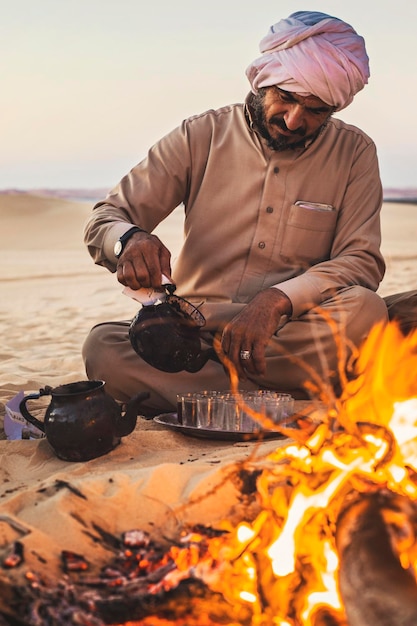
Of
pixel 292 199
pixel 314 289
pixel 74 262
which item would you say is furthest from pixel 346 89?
pixel 74 262

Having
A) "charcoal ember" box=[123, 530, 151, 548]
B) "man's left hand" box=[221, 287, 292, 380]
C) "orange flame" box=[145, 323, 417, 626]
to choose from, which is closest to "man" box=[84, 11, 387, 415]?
"man's left hand" box=[221, 287, 292, 380]

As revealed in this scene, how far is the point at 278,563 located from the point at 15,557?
73cm

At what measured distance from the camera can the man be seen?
362 centimetres

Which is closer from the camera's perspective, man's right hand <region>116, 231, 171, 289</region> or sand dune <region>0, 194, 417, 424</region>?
man's right hand <region>116, 231, 171, 289</region>

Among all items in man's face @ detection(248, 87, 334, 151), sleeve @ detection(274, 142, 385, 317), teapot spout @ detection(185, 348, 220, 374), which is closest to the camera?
teapot spout @ detection(185, 348, 220, 374)

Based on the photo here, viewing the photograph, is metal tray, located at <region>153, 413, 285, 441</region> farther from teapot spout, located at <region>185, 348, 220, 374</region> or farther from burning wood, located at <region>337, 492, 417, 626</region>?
burning wood, located at <region>337, 492, 417, 626</region>

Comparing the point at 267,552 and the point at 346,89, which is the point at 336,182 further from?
the point at 267,552

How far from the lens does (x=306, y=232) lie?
12.8 feet

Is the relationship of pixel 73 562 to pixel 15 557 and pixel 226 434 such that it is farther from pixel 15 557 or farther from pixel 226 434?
pixel 226 434

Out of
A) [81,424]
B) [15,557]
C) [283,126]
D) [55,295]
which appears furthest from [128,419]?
A: [55,295]

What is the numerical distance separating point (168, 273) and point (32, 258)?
16.0 metres

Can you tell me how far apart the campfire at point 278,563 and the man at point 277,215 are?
43.2 inches

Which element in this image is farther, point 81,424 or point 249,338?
point 249,338

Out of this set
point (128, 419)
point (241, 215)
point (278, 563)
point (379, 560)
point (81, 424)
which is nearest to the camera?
point (379, 560)
